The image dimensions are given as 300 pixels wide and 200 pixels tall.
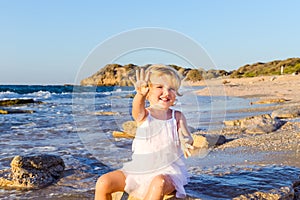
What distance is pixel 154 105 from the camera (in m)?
3.29

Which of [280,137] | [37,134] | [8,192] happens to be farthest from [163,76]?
[37,134]

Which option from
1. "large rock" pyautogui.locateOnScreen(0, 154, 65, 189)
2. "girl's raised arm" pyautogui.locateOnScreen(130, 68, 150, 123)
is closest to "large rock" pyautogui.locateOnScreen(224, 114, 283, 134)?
"large rock" pyautogui.locateOnScreen(0, 154, 65, 189)

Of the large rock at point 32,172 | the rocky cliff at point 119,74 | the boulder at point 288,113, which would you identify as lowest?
the large rock at point 32,172

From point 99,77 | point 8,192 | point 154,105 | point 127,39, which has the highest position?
point 127,39

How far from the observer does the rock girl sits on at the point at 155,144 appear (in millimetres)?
3107

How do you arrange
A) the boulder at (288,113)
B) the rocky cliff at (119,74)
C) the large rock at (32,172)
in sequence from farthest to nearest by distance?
the boulder at (288,113) → the large rock at (32,172) → the rocky cliff at (119,74)

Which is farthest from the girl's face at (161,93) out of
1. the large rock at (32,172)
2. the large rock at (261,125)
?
the large rock at (261,125)

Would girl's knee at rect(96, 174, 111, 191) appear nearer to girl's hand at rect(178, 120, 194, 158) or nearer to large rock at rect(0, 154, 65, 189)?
girl's hand at rect(178, 120, 194, 158)

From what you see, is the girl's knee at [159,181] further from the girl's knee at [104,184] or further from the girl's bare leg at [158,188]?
the girl's knee at [104,184]

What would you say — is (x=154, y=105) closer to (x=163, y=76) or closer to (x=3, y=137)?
(x=163, y=76)

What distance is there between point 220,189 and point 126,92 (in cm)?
124

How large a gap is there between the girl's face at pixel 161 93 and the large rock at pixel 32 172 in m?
2.51

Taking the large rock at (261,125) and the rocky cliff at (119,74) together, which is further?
the large rock at (261,125)

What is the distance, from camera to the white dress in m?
3.12
